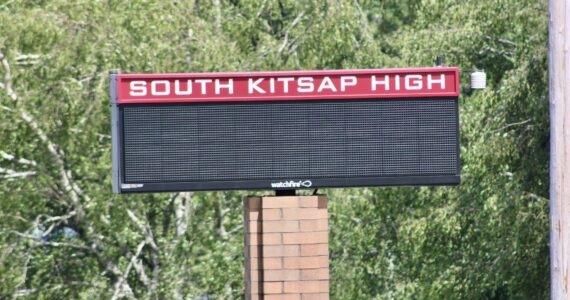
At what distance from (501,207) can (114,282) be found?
4944 mm

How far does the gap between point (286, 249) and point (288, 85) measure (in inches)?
50.4

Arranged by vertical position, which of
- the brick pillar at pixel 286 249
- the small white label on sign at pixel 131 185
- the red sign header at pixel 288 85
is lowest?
the brick pillar at pixel 286 249

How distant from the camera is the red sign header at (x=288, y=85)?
12375 mm

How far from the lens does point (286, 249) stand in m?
12.4

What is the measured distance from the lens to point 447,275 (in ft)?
65.4

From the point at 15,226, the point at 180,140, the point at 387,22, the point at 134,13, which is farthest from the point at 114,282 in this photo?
the point at 387,22

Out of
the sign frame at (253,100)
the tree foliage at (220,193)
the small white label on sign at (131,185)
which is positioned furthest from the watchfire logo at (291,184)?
the tree foliage at (220,193)

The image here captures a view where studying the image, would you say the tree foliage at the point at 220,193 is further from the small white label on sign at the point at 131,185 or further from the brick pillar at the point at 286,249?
the small white label on sign at the point at 131,185

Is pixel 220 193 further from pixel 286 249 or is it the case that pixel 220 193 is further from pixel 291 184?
pixel 291 184

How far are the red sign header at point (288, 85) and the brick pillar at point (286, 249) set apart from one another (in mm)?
832

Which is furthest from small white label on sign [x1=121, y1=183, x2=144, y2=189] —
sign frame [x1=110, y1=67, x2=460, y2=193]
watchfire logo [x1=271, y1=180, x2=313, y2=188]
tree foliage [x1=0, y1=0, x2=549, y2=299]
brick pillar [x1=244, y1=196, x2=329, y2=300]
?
tree foliage [x1=0, y1=0, x2=549, y2=299]

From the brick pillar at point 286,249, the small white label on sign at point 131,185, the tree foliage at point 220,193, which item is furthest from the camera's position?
the tree foliage at point 220,193

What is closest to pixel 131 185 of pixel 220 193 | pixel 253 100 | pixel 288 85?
pixel 253 100

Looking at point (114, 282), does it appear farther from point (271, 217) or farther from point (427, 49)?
point (271, 217)
